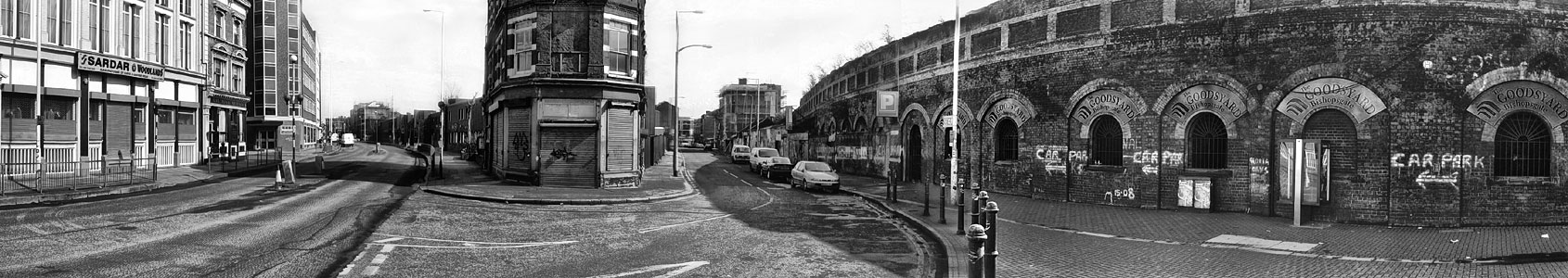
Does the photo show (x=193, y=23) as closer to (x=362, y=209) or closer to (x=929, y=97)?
(x=362, y=209)

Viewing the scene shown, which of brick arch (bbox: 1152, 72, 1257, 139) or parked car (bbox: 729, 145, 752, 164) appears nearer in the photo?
brick arch (bbox: 1152, 72, 1257, 139)

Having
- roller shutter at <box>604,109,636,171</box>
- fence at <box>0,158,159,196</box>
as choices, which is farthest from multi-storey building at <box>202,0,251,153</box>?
roller shutter at <box>604,109,636,171</box>

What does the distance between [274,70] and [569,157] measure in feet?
172

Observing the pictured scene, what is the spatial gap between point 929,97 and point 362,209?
1806 cm

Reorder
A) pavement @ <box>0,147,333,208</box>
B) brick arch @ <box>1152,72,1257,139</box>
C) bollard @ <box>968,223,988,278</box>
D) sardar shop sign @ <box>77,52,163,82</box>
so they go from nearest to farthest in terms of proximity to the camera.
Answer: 1. bollard @ <box>968,223,988,278</box>
2. brick arch @ <box>1152,72,1257,139</box>
3. pavement @ <box>0,147,333,208</box>
4. sardar shop sign @ <box>77,52,163,82</box>

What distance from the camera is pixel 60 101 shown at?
26469 millimetres

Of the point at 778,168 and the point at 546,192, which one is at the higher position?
the point at 778,168

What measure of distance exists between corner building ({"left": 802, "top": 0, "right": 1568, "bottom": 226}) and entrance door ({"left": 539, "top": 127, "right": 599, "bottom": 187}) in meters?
11.4

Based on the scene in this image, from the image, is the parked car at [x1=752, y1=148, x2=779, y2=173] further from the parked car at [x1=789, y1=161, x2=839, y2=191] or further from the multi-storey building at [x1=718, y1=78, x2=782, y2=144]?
the multi-storey building at [x1=718, y1=78, x2=782, y2=144]

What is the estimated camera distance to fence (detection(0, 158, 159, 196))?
19359 mm

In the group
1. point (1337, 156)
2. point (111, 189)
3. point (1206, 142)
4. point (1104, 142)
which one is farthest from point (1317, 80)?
point (111, 189)

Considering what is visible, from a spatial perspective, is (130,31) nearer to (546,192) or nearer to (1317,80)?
(546,192)

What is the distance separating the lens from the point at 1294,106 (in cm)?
1633

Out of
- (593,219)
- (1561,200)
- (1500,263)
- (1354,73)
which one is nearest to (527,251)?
(593,219)
